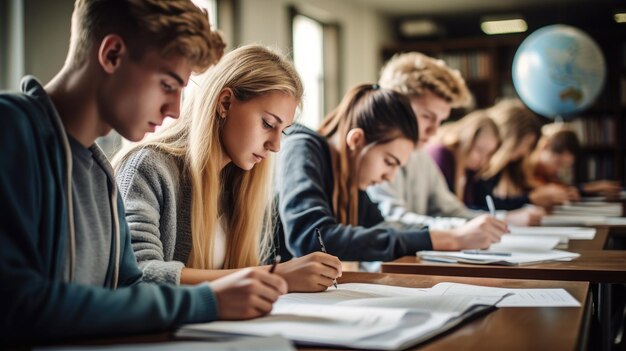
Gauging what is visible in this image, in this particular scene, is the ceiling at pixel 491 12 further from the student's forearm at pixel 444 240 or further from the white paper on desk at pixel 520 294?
the white paper on desk at pixel 520 294

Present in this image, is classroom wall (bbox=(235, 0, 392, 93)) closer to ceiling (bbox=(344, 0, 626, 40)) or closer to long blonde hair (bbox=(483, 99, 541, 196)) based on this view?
ceiling (bbox=(344, 0, 626, 40))

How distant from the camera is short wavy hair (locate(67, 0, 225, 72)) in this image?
0.96 meters

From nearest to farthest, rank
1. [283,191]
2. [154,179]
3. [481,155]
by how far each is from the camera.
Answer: [154,179]
[283,191]
[481,155]

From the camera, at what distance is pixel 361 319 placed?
973mm

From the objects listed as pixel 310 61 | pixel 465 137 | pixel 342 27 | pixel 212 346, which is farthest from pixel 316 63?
pixel 212 346

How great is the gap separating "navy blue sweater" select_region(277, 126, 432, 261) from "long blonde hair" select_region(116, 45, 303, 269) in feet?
0.68

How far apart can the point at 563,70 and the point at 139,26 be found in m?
3.66

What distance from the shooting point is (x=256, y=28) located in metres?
4.87

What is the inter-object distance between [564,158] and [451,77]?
267 cm

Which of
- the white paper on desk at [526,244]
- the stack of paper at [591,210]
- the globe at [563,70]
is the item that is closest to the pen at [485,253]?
the white paper on desk at [526,244]

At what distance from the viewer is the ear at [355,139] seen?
2.05 m

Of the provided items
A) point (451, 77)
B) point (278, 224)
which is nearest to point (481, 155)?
point (451, 77)

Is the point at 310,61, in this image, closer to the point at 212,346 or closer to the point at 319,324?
the point at 319,324

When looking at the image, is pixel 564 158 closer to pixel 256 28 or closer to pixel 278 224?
pixel 256 28
